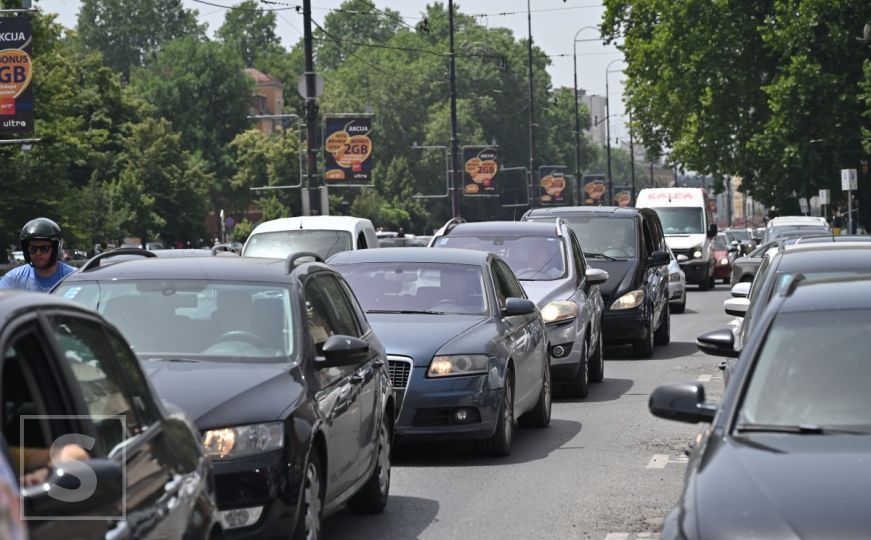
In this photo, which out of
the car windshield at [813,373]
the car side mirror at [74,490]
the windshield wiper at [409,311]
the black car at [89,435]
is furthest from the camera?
the windshield wiper at [409,311]

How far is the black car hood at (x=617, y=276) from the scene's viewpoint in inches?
814

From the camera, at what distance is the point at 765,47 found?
2304 inches

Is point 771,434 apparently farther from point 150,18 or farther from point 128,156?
point 150,18

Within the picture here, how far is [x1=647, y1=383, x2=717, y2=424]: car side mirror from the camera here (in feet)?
20.7

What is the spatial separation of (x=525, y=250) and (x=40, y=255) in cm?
737

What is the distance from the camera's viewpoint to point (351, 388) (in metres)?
8.55

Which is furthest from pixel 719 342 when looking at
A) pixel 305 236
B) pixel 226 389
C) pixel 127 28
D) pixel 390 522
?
pixel 127 28

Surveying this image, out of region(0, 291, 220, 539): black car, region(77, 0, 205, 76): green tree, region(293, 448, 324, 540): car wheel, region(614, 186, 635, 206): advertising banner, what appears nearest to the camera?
region(0, 291, 220, 539): black car

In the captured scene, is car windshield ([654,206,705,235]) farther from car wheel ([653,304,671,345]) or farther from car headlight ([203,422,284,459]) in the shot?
car headlight ([203,422,284,459])

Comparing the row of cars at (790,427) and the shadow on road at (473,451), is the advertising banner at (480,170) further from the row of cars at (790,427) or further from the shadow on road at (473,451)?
the row of cars at (790,427)

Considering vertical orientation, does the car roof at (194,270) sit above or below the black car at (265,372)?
above

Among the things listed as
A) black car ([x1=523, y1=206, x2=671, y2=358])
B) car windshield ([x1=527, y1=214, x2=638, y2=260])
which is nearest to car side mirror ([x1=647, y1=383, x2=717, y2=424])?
black car ([x1=523, y1=206, x2=671, y2=358])

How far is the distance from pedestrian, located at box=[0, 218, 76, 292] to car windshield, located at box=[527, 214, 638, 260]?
10.8 m

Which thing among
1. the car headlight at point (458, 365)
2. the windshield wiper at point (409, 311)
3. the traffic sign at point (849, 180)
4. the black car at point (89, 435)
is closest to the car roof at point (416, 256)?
the windshield wiper at point (409, 311)
